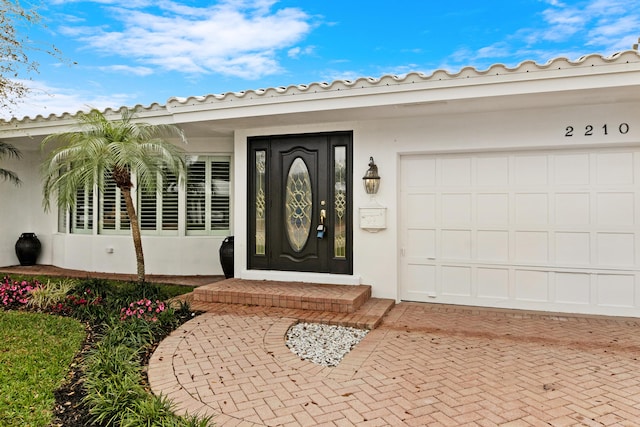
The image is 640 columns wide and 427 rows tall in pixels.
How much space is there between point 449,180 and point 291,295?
3.27m

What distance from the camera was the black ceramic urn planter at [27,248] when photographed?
10781mm

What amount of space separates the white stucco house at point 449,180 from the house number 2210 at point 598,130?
0.8 inches

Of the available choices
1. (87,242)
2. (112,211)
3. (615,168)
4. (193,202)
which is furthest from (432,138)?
(87,242)

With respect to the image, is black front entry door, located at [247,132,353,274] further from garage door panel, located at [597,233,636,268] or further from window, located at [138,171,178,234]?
garage door panel, located at [597,233,636,268]

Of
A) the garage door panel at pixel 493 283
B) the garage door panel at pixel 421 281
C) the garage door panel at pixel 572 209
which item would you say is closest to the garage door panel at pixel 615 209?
the garage door panel at pixel 572 209

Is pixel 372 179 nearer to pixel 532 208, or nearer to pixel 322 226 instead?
pixel 322 226

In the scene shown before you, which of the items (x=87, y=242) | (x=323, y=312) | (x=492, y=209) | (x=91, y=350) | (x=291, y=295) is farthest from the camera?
(x=87, y=242)

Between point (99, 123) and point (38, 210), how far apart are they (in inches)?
236

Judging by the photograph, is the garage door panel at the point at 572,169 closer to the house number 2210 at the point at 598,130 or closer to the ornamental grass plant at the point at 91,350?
the house number 2210 at the point at 598,130

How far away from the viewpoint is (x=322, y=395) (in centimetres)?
367

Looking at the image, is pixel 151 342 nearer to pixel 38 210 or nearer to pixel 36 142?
pixel 36 142

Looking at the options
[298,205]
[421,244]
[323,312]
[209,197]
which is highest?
[209,197]

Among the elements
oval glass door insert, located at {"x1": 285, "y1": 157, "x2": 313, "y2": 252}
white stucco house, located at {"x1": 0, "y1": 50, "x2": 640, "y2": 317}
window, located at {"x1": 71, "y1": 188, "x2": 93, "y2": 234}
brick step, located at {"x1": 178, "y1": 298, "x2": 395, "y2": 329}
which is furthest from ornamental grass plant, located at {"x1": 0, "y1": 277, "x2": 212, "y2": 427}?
window, located at {"x1": 71, "y1": 188, "x2": 93, "y2": 234}

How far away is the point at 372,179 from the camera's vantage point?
711 cm
